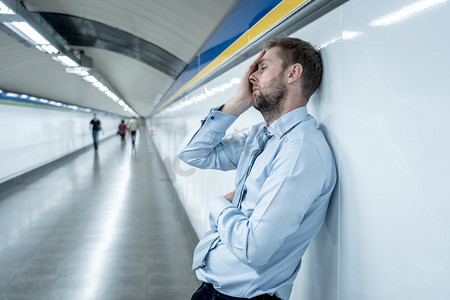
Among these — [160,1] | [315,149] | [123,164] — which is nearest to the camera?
[315,149]

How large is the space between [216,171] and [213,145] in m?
1.67

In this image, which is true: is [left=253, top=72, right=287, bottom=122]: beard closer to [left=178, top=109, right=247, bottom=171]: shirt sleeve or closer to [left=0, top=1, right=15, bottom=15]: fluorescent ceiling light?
[left=178, top=109, right=247, bottom=171]: shirt sleeve

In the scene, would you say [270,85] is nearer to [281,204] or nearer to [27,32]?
[281,204]

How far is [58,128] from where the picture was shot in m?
14.2

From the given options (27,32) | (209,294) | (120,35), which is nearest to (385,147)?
(209,294)

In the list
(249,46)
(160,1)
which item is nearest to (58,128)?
(160,1)

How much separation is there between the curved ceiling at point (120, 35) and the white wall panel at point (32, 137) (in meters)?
0.82

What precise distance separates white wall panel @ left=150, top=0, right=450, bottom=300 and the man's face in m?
0.20

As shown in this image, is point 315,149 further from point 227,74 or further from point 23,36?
point 23,36

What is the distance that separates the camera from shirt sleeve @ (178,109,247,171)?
196 centimetres

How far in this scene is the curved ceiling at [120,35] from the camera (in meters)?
4.35

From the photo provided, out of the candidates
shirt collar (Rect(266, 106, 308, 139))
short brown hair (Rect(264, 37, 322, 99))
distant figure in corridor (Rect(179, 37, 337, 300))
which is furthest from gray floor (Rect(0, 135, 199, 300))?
short brown hair (Rect(264, 37, 322, 99))

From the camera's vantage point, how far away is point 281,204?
4.17 ft

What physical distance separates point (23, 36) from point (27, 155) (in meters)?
6.49
